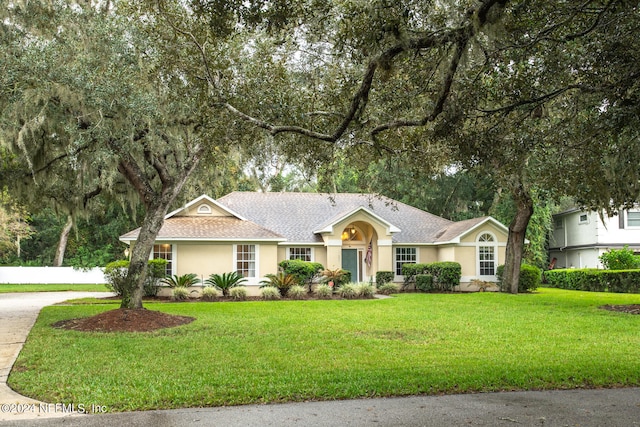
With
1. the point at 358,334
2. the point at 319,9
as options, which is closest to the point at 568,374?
the point at 358,334

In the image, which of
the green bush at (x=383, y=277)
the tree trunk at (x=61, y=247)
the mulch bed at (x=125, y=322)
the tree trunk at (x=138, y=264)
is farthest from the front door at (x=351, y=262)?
the tree trunk at (x=61, y=247)

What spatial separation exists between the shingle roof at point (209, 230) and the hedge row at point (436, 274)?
5.69 m

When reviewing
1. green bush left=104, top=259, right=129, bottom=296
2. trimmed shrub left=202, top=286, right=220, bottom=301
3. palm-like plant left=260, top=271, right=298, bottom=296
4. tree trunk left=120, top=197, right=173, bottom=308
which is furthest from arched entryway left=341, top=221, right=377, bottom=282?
tree trunk left=120, top=197, right=173, bottom=308

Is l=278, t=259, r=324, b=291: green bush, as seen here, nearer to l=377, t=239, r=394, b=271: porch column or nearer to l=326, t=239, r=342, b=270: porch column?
l=326, t=239, r=342, b=270: porch column

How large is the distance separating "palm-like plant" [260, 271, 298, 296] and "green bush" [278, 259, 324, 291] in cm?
27

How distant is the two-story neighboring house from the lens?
90.3ft

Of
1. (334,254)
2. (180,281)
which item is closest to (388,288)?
(334,254)

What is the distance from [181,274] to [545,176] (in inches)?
578

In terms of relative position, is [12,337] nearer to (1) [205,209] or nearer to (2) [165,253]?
(2) [165,253]

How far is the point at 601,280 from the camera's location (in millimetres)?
23625

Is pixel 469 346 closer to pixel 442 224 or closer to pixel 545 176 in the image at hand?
pixel 545 176

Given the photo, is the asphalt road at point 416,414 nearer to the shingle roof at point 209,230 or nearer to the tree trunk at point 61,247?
the shingle roof at point 209,230

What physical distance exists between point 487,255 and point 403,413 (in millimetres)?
18789

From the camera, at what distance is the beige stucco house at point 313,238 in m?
20.6
